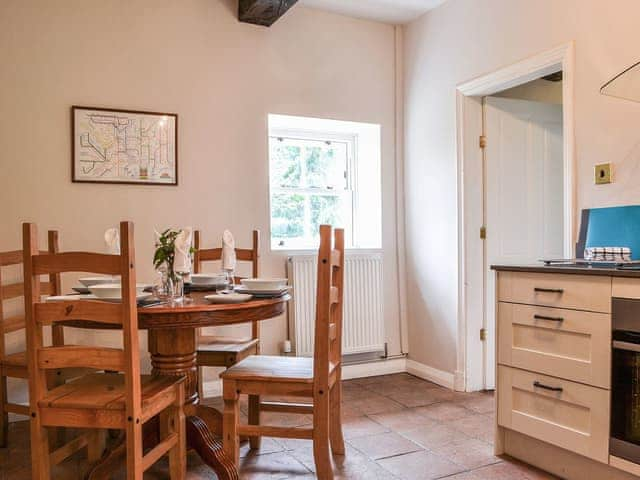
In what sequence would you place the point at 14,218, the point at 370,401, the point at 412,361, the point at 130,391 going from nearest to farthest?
the point at 130,391
the point at 14,218
the point at 370,401
the point at 412,361

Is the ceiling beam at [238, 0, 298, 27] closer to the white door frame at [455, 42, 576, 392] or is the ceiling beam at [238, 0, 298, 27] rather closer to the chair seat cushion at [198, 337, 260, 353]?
the white door frame at [455, 42, 576, 392]

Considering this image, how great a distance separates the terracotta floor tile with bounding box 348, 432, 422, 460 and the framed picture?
1922 millimetres

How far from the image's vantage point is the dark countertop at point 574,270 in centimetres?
183

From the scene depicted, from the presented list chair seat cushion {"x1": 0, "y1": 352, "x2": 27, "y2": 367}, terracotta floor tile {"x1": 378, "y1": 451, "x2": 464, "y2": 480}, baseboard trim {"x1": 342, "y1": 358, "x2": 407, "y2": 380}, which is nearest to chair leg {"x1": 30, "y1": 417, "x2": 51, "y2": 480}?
chair seat cushion {"x1": 0, "y1": 352, "x2": 27, "y2": 367}

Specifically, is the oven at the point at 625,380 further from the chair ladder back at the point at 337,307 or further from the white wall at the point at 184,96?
the white wall at the point at 184,96

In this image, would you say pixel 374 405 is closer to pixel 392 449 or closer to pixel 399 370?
pixel 392 449

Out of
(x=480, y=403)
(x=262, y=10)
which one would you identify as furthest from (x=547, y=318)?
(x=262, y=10)

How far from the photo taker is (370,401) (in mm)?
3223

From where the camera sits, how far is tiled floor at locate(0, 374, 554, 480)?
7.25 feet

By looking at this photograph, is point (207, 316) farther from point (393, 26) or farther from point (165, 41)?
point (393, 26)

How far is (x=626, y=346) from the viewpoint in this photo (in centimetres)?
184

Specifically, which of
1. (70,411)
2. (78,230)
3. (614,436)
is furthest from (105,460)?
(614,436)

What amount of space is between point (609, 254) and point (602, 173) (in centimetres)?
47

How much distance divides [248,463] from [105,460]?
63 cm
